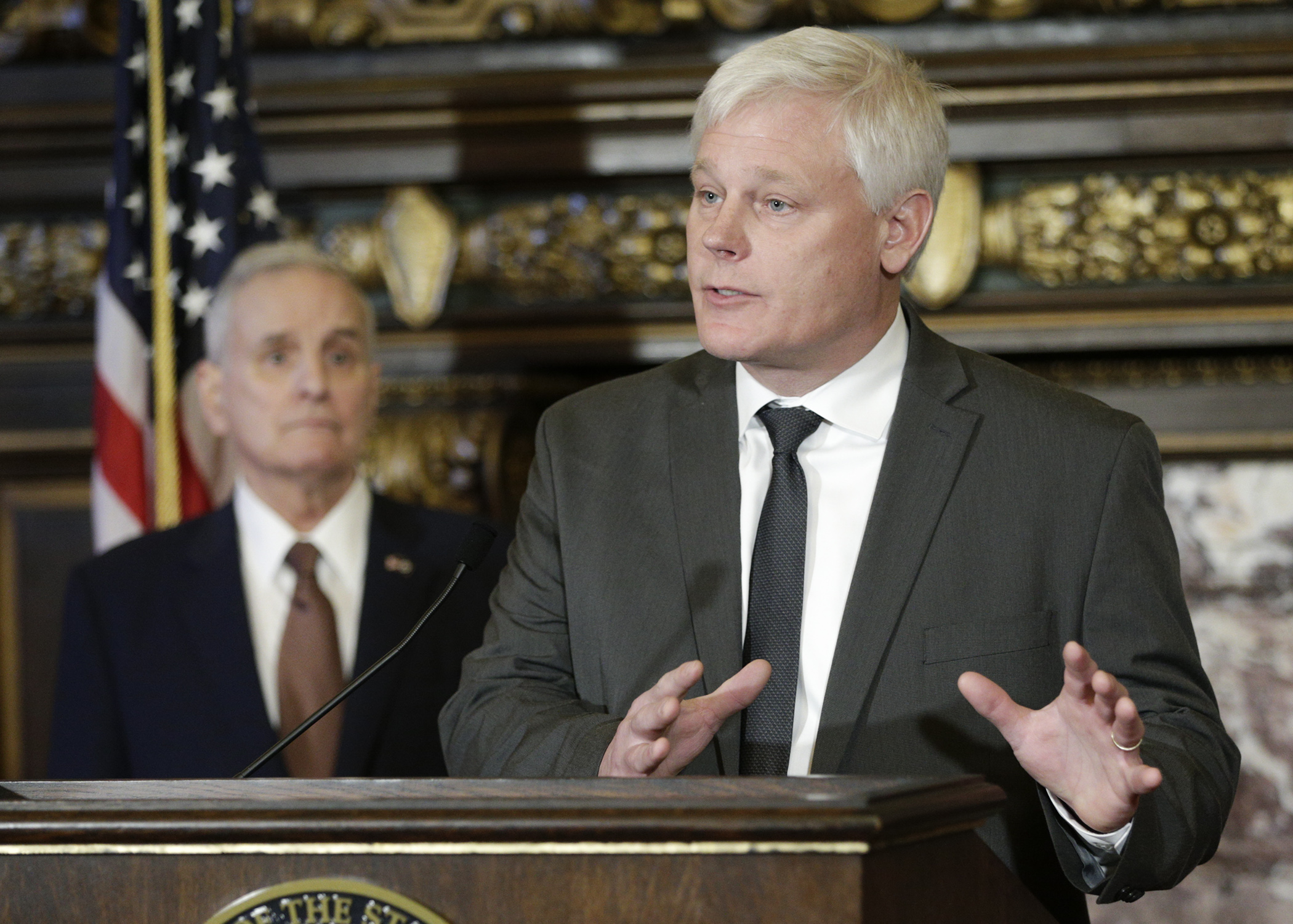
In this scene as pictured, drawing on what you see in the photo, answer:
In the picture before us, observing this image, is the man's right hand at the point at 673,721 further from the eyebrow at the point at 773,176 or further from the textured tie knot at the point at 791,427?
the eyebrow at the point at 773,176

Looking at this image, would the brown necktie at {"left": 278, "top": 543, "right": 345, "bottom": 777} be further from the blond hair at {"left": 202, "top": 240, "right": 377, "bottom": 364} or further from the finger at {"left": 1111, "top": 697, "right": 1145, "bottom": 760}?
the finger at {"left": 1111, "top": 697, "right": 1145, "bottom": 760}

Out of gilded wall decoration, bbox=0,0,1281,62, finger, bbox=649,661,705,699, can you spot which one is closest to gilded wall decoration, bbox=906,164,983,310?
gilded wall decoration, bbox=0,0,1281,62

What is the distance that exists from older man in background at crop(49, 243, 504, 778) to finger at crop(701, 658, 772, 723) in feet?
4.55

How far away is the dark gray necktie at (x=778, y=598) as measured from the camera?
6.23 feet

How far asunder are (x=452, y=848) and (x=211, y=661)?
1.80 metres

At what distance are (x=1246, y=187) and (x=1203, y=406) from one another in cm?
50

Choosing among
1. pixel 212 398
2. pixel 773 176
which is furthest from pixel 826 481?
pixel 212 398

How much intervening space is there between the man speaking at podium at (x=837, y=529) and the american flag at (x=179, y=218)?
5.78ft

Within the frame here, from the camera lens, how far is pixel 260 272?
319cm

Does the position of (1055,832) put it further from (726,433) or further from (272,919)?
(272,919)

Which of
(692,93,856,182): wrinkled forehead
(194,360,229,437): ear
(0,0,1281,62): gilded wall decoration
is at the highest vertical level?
(0,0,1281,62): gilded wall decoration

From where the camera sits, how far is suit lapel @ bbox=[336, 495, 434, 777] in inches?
113

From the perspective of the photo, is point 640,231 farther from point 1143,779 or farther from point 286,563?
point 1143,779

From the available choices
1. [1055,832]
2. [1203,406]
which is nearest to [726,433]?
[1055,832]
